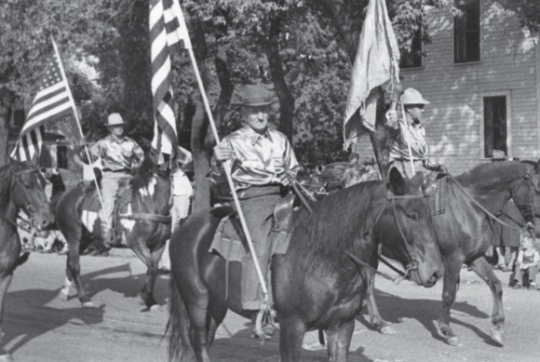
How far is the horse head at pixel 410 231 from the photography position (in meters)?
5.91

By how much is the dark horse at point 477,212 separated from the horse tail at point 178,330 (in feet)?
9.52

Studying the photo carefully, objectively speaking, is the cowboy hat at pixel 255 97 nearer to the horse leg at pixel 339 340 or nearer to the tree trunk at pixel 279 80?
the horse leg at pixel 339 340

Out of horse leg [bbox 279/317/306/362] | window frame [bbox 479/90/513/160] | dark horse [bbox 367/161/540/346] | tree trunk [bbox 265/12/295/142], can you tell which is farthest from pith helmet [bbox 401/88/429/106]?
window frame [bbox 479/90/513/160]

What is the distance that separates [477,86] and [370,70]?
21980 mm

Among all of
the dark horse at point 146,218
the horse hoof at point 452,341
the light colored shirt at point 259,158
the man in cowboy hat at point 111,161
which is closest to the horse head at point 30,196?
the light colored shirt at point 259,158

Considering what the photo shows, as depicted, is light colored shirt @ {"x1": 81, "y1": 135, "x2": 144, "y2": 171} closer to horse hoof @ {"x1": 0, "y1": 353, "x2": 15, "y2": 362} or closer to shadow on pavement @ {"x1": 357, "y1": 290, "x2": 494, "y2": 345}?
shadow on pavement @ {"x1": 357, "y1": 290, "x2": 494, "y2": 345}

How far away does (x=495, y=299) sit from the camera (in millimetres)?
9859

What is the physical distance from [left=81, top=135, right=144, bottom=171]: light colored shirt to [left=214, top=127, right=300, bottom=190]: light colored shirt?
6563mm

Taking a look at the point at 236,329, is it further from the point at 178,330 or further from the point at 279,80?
the point at 279,80

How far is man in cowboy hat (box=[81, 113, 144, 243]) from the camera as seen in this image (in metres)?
13.2

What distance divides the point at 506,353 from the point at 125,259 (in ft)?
39.1

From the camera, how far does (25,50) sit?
100.0 feet

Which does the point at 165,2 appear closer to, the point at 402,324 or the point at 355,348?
the point at 355,348

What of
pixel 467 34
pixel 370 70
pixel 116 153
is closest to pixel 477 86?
pixel 467 34
